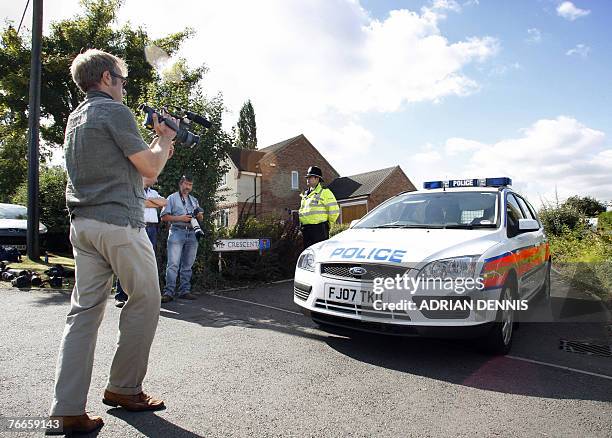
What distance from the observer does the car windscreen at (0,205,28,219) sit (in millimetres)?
12874

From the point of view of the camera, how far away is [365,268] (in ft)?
12.3

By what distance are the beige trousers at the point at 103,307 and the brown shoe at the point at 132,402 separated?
34 millimetres

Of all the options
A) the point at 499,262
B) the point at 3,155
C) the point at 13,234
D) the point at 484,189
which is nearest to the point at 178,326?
the point at 499,262

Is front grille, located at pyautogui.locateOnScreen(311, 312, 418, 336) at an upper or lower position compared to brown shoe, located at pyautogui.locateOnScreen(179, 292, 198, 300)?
upper

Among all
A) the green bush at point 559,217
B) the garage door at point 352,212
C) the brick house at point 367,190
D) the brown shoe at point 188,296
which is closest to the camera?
the brown shoe at point 188,296

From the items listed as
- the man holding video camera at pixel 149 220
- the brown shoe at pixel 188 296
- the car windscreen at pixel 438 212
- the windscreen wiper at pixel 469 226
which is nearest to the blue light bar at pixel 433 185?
the car windscreen at pixel 438 212

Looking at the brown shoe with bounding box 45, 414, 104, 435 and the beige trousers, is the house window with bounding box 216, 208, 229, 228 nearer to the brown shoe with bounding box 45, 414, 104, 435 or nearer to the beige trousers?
the beige trousers

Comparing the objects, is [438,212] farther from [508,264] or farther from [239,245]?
[239,245]

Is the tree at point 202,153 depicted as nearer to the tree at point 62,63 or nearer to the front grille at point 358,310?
the front grille at point 358,310

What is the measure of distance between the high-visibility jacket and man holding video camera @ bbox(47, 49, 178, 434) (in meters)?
5.05

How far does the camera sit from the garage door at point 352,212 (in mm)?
31766

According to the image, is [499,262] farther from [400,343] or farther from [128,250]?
[128,250]

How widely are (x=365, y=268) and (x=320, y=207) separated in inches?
148

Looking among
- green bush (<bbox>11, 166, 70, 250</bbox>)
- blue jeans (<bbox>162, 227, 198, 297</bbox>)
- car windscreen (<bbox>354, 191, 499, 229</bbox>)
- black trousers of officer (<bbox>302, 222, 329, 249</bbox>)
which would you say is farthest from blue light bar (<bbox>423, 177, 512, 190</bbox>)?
green bush (<bbox>11, 166, 70, 250</bbox>)
